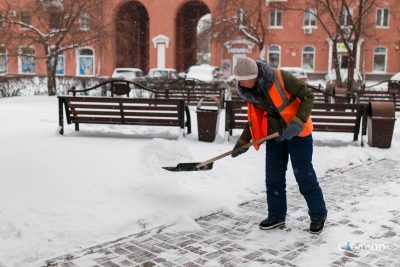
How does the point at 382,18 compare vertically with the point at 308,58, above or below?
above

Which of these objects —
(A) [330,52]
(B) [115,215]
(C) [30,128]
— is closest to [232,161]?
(B) [115,215]

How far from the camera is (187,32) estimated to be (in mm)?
46969

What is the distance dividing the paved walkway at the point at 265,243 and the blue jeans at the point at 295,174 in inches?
8.1

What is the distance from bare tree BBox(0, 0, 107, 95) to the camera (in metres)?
20.4

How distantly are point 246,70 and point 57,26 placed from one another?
18901 millimetres

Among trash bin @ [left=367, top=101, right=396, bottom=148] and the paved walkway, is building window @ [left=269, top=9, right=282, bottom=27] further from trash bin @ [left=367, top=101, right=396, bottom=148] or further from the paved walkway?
the paved walkway

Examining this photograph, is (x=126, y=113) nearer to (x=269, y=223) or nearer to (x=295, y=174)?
(x=269, y=223)

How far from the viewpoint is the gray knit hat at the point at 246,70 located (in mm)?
4012

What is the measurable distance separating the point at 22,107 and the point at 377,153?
1031 centimetres

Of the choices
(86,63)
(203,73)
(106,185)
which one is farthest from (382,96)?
(86,63)

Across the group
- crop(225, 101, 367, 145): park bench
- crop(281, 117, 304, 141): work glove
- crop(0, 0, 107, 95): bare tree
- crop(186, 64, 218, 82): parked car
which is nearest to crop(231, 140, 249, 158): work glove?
crop(281, 117, 304, 141): work glove

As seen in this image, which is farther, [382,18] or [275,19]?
[275,19]

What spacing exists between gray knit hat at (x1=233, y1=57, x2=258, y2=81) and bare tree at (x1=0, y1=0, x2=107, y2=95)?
17364 mm

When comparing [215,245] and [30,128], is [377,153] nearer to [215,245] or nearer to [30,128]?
[215,245]
